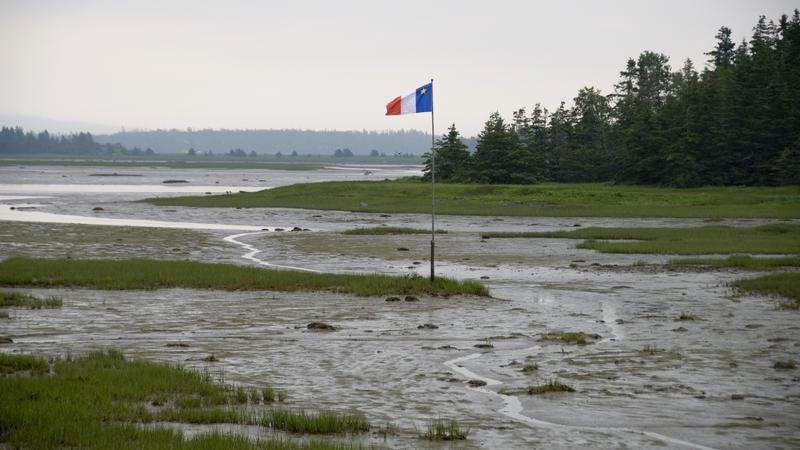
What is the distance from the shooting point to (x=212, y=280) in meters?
29.6

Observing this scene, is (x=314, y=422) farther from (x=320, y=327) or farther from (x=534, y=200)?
(x=534, y=200)

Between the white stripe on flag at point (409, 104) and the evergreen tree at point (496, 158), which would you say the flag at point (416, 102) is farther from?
the evergreen tree at point (496, 158)

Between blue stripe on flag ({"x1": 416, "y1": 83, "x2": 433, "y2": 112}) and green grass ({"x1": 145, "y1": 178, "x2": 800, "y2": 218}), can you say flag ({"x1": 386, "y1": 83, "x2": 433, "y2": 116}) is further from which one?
green grass ({"x1": 145, "y1": 178, "x2": 800, "y2": 218})

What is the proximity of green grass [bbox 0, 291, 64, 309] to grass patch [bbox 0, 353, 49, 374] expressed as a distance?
799cm

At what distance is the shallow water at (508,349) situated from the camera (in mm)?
13906

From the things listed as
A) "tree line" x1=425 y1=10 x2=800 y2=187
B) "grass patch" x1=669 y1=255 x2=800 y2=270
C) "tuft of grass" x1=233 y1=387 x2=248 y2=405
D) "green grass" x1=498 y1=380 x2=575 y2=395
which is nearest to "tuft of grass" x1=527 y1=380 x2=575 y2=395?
"green grass" x1=498 y1=380 x2=575 y2=395

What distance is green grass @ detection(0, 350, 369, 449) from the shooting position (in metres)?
11.8

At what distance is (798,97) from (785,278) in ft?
189

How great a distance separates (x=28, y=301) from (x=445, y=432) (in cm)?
1558

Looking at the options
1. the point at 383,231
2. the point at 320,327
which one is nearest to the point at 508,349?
the point at 320,327

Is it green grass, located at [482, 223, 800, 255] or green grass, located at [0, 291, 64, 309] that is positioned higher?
green grass, located at [0, 291, 64, 309]

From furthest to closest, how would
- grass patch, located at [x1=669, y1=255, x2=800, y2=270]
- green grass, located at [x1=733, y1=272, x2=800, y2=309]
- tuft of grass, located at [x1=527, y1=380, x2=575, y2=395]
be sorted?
grass patch, located at [x1=669, y1=255, x2=800, y2=270]
green grass, located at [x1=733, y1=272, x2=800, y2=309]
tuft of grass, located at [x1=527, y1=380, x2=575, y2=395]

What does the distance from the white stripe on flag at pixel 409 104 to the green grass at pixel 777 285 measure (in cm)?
1078

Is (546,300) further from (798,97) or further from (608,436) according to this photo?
(798,97)
